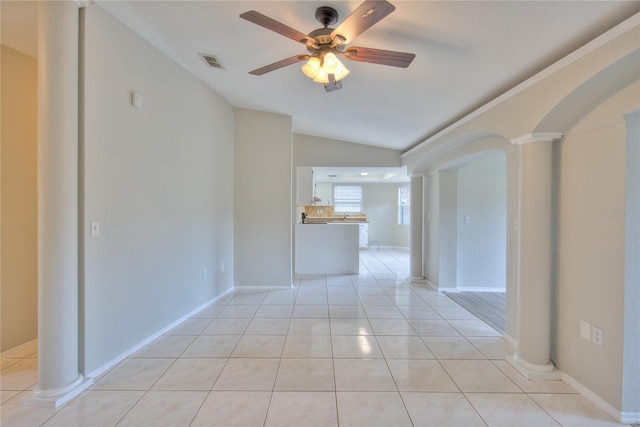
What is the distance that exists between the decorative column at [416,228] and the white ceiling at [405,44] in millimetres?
1436

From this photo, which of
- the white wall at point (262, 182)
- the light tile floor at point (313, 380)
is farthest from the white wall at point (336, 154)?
the light tile floor at point (313, 380)

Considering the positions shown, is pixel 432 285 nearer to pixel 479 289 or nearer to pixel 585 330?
→ pixel 479 289

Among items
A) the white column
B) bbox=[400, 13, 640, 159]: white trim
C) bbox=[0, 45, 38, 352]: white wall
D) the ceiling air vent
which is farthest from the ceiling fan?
bbox=[0, 45, 38, 352]: white wall

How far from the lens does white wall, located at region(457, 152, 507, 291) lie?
4.20m

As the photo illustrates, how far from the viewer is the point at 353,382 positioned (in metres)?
2.00

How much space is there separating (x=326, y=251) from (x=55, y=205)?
4142 mm

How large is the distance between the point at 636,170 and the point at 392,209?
297 inches

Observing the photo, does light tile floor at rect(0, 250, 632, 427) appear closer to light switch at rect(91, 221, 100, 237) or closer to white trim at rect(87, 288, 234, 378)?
white trim at rect(87, 288, 234, 378)

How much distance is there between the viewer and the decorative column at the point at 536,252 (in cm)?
203

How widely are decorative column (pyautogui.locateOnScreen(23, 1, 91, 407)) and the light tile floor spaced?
0.28 metres

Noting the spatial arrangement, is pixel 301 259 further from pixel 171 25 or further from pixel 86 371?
pixel 171 25

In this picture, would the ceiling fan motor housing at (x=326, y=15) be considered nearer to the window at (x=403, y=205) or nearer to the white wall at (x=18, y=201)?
the white wall at (x=18, y=201)

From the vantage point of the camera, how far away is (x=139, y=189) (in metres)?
2.43

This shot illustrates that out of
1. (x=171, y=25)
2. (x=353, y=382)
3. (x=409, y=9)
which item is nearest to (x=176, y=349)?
(x=353, y=382)
